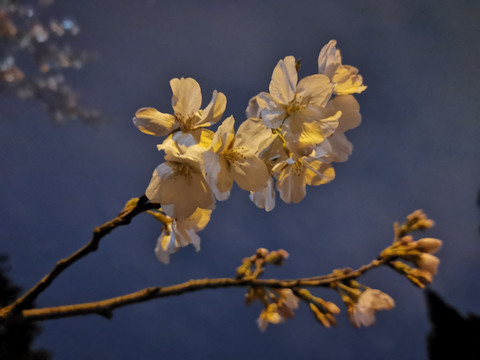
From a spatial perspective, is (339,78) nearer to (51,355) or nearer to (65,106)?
(51,355)

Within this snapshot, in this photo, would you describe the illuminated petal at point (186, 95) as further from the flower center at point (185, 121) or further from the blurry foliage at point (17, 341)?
the blurry foliage at point (17, 341)

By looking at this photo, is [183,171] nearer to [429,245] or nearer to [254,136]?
[254,136]

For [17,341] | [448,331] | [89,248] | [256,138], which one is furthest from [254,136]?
[448,331]

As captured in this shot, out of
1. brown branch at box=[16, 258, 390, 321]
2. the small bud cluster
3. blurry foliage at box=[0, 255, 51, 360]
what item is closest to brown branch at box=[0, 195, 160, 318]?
brown branch at box=[16, 258, 390, 321]

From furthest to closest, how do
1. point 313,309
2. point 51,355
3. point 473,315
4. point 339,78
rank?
point 473,315, point 51,355, point 313,309, point 339,78

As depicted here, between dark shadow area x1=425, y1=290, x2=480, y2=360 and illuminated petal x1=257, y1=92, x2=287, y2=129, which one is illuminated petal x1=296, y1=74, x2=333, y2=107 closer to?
illuminated petal x1=257, y1=92, x2=287, y2=129

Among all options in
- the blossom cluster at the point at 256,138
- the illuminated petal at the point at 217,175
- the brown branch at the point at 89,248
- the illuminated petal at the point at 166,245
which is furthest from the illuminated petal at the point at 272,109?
the illuminated petal at the point at 166,245

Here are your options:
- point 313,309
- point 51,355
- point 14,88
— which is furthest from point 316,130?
point 14,88
